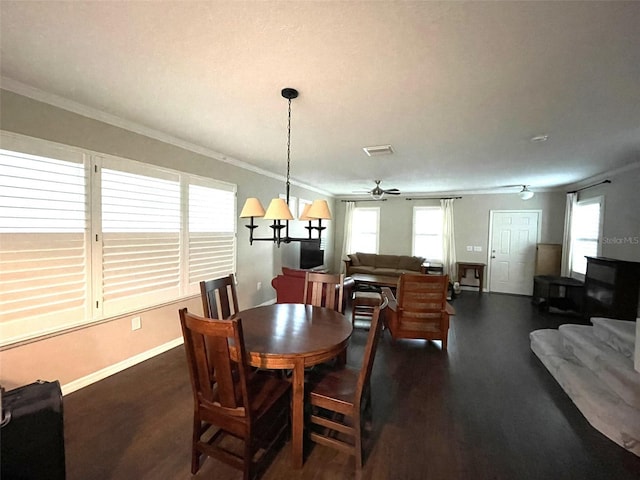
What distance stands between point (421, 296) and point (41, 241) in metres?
3.74

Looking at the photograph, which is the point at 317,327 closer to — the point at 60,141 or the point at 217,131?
the point at 217,131

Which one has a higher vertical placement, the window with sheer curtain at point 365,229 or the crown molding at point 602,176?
the crown molding at point 602,176

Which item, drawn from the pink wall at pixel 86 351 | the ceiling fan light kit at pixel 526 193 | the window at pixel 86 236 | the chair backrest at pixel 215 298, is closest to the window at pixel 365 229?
the ceiling fan light kit at pixel 526 193

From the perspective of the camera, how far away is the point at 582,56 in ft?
5.27

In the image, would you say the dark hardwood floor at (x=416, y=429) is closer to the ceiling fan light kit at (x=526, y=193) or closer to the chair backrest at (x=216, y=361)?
the chair backrest at (x=216, y=361)

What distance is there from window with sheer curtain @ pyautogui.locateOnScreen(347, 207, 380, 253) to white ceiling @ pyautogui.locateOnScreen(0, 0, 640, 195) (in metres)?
4.59

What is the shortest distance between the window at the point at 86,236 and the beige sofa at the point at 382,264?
164 inches

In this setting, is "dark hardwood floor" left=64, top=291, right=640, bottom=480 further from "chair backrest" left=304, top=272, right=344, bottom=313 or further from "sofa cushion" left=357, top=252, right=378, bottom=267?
"sofa cushion" left=357, top=252, right=378, bottom=267

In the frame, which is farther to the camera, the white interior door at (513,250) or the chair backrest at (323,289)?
the white interior door at (513,250)

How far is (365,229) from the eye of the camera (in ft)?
26.2

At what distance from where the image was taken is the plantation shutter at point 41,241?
80.0 inches

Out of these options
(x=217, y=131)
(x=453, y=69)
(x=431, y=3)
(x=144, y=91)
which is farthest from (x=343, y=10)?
(x=217, y=131)

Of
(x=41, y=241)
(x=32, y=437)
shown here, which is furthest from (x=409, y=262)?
(x=32, y=437)

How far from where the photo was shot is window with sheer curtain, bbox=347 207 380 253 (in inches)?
308
